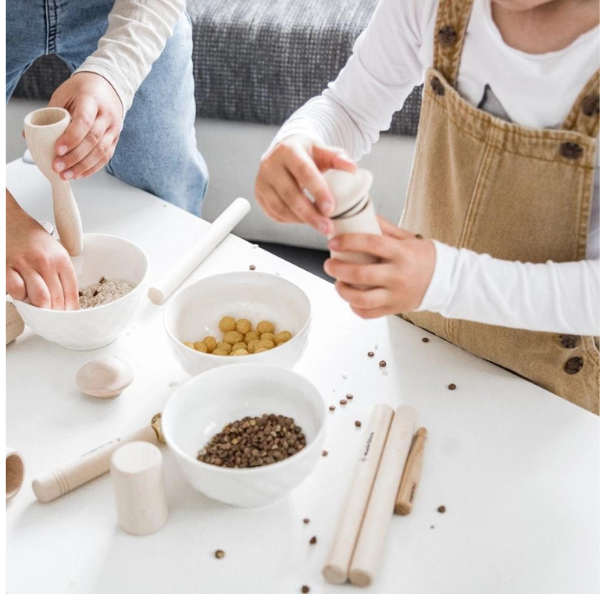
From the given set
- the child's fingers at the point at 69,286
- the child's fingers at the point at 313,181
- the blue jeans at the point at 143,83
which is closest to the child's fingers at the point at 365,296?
the child's fingers at the point at 313,181

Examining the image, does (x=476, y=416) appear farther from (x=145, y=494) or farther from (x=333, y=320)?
(x=145, y=494)

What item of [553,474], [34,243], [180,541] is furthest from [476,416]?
[34,243]

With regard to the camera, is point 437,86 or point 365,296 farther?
point 437,86

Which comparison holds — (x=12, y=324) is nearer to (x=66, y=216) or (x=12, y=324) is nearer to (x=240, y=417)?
(x=66, y=216)

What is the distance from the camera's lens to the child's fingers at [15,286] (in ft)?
2.97

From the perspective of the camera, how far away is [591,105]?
33.0 inches

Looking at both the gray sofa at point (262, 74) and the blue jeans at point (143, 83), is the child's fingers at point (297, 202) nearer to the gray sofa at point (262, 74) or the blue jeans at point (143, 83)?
the blue jeans at point (143, 83)

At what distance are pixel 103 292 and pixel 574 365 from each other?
0.63 meters

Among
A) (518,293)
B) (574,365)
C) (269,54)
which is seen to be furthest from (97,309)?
(269,54)

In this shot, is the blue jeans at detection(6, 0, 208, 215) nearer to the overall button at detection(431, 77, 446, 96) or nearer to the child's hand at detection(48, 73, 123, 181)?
the child's hand at detection(48, 73, 123, 181)

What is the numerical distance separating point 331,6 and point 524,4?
1.27 meters

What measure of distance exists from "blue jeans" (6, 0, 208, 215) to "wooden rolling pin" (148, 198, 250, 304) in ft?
0.91

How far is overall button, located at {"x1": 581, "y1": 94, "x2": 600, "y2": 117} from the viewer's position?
2.73 ft

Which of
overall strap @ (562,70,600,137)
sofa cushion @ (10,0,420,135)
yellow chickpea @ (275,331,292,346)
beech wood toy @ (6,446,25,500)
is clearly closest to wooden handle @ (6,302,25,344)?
beech wood toy @ (6,446,25,500)
